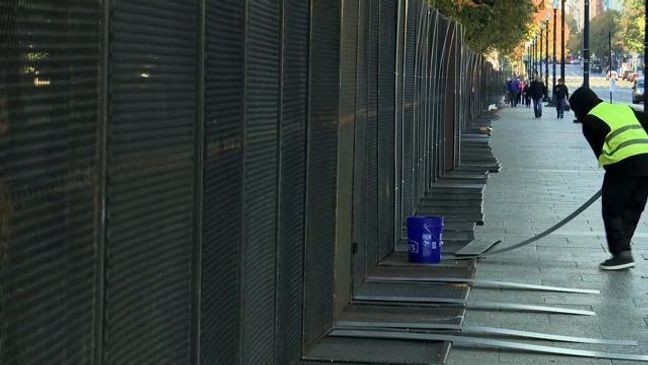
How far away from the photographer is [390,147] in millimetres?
10602

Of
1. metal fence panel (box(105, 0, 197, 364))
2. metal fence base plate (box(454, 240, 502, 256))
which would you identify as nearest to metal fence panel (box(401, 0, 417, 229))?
metal fence base plate (box(454, 240, 502, 256))

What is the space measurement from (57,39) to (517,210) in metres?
12.8

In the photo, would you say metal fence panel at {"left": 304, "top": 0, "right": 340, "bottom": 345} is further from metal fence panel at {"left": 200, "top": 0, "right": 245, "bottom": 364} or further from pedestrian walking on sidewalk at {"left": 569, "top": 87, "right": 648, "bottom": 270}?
pedestrian walking on sidewalk at {"left": 569, "top": 87, "right": 648, "bottom": 270}

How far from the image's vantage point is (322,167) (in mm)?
7027

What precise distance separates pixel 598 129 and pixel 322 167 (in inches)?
159

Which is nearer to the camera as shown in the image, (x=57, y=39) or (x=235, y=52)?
(x=57, y=39)

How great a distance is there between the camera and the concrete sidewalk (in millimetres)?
7570

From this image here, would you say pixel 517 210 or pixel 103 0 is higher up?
pixel 103 0

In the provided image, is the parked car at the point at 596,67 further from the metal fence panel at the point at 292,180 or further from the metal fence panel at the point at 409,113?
the metal fence panel at the point at 292,180

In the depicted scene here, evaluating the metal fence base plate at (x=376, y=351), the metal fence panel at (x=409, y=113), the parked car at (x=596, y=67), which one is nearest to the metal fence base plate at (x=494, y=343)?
the metal fence base plate at (x=376, y=351)

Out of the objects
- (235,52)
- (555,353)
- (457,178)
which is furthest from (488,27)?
(235,52)

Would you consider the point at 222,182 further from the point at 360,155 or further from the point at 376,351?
the point at 360,155

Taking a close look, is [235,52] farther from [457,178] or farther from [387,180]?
[457,178]

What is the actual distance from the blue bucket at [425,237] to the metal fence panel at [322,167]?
2685mm
